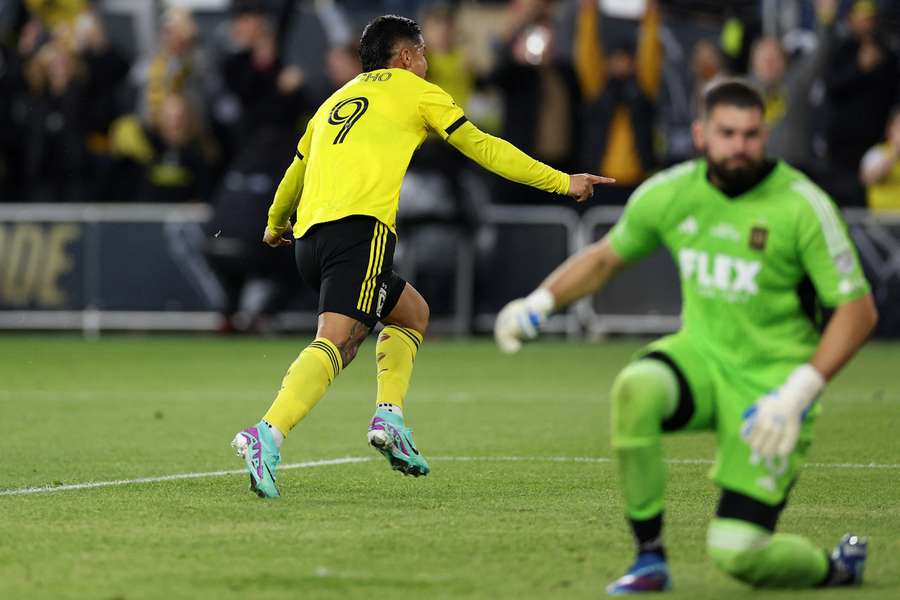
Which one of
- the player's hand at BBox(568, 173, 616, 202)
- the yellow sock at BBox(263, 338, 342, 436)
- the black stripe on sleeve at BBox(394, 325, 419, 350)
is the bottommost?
the yellow sock at BBox(263, 338, 342, 436)

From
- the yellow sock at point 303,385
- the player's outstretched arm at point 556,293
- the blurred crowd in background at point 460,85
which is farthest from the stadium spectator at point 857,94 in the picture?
the player's outstretched arm at point 556,293

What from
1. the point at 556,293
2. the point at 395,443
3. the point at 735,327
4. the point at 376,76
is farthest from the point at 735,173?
the point at 376,76

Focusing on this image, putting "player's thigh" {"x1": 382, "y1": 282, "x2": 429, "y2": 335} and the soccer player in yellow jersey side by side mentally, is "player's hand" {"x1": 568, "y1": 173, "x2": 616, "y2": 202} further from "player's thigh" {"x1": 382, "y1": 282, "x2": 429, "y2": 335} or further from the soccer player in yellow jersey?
"player's thigh" {"x1": 382, "y1": 282, "x2": 429, "y2": 335}

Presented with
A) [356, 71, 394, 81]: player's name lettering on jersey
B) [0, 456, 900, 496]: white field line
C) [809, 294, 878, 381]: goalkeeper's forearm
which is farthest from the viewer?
[356, 71, 394, 81]: player's name lettering on jersey

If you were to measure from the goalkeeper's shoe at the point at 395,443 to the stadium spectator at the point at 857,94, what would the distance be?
11.1 meters

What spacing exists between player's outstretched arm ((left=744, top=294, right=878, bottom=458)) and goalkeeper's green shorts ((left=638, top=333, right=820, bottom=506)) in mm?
117

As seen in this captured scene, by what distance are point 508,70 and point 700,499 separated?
1142cm

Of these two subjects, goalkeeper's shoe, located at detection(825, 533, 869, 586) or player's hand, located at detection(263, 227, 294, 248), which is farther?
player's hand, located at detection(263, 227, 294, 248)

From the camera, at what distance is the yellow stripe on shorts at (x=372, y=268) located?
8312 mm

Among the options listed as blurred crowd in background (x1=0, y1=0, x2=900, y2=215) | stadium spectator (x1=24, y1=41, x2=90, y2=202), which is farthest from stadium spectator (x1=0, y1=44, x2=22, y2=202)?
stadium spectator (x1=24, y1=41, x2=90, y2=202)

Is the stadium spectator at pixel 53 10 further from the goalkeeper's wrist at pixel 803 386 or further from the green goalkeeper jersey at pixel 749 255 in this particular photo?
the goalkeeper's wrist at pixel 803 386

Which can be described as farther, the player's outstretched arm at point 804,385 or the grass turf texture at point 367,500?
the grass turf texture at point 367,500

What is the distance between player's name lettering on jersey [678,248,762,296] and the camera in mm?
5844

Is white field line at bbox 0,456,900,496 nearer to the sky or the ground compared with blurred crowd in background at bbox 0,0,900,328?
nearer to the ground
